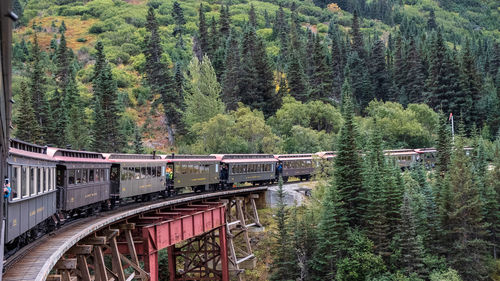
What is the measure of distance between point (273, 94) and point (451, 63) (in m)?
31.0

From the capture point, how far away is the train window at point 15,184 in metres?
15.1

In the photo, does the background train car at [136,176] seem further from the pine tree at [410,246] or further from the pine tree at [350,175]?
the pine tree at [410,246]

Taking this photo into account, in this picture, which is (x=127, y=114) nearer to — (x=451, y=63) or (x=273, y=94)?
(x=273, y=94)

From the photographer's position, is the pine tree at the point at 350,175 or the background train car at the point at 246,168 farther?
the background train car at the point at 246,168

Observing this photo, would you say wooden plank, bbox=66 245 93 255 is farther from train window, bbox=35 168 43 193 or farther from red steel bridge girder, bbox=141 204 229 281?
A: red steel bridge girder, bbox=141 204 229 281

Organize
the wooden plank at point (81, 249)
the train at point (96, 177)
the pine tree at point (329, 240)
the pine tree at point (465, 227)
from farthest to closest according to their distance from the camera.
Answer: the pine tree at point (465, 227) → the pine tree at point (329, 240) → the wooden plank at point (81, 249) → the train at point (96, 177)

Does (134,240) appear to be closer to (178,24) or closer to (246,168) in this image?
(246,168)

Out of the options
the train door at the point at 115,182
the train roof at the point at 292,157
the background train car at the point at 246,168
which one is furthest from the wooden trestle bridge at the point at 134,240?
the train roof at the point at 292,157

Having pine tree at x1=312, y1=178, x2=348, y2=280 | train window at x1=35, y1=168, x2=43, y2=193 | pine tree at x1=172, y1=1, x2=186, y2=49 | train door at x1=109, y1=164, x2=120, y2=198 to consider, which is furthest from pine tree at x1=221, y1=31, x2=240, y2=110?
train window at x1=35, y1=168, x2=43, y2=193

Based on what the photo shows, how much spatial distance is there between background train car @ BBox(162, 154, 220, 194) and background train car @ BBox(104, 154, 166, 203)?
1.14 m

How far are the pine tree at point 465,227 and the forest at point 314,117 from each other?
141mm

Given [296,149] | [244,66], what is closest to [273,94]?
[244,66]

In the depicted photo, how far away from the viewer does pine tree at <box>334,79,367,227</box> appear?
45.4 metres

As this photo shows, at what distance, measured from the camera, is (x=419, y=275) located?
40.2 metres
